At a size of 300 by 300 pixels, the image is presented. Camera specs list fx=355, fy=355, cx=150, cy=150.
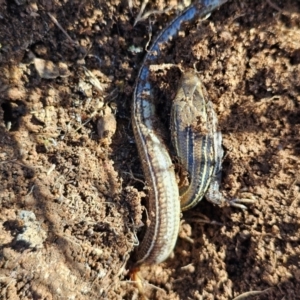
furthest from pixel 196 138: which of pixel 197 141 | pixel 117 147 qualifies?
pixel 117 147

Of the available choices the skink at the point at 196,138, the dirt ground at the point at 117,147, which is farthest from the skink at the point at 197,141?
the dirt ground at the point at 117,147

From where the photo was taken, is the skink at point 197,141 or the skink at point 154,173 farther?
the skink at point 154,173

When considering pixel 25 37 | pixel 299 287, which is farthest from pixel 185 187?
pixel 25 37

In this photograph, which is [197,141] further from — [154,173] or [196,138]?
[154,173]

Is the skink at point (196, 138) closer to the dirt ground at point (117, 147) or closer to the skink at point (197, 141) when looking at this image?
the skink at point (197, 141)

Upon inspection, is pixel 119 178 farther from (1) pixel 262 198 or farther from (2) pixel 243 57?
(2) pixel 243 57

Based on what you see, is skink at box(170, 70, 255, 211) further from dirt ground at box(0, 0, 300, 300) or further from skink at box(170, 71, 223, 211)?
dirt ground at box(0, 0, 300, 300)
